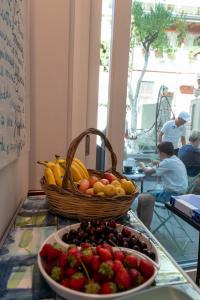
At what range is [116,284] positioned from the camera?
559 millimetres

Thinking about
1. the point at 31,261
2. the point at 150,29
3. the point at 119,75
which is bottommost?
the point at 31,261

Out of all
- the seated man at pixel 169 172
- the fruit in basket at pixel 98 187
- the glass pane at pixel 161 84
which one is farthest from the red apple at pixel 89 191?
the seated man at pixel 169 172

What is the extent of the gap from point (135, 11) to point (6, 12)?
45.5 inches

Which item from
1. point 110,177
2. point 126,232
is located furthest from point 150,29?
point 126,232

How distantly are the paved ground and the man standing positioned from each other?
1.20ft

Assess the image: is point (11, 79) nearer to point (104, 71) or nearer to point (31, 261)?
point (31, 261)

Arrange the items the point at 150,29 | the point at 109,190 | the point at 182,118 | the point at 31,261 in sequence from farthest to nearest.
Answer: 1. the point at 182,118
2. the point at 150,29
3. the point at 109,190
4. the point at 31,261

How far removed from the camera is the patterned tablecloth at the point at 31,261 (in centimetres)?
60

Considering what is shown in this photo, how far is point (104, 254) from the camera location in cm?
60

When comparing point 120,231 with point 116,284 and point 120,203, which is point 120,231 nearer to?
point 120,203

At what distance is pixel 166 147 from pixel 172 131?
13cm

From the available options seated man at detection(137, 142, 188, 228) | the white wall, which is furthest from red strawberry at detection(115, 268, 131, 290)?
seated man at detection(137, 142, 188, 228)

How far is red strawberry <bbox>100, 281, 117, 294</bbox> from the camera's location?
1.79ft

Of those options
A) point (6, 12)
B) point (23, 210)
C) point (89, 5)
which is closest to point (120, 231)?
point (23, 210)
